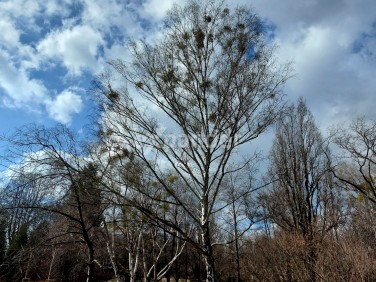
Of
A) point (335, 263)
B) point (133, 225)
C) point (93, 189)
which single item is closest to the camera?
point (93, 189)

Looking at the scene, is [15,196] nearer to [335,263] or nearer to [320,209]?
[335,263]

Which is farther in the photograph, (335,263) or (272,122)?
(335,263)

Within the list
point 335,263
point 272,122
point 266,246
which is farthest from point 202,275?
point 272,122

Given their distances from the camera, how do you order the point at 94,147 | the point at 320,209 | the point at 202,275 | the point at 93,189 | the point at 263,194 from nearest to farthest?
1. the point at 93,189
2. the point at 94,147
3. the point at 320,209
4. the point at 263,194
5. the point at 202,275

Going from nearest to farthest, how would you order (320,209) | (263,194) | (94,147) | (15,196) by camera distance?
(15,196)
(94,147)
(320,209)
(263,194)

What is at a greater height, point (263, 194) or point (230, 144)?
point (263, 194)

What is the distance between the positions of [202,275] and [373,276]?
1515 inches

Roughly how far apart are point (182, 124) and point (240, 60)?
8.84 ft

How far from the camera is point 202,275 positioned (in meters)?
47.2

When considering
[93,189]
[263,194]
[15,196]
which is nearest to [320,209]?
[263,194]

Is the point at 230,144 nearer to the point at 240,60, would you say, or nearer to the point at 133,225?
the point at 240,60

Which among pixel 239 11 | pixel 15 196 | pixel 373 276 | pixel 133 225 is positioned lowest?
pixel 373 276

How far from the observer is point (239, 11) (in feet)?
36.6

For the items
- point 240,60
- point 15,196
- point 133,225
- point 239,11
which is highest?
point 239,11
